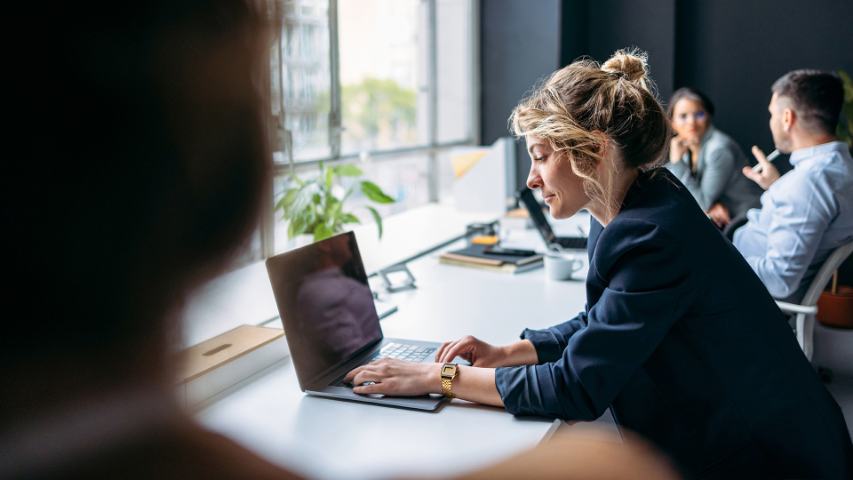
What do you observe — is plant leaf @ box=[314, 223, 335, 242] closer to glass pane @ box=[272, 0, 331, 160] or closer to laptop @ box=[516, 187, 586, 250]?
laptop @ box=[516, 187, 586, 250]

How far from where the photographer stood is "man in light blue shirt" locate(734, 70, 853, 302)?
2.57 m

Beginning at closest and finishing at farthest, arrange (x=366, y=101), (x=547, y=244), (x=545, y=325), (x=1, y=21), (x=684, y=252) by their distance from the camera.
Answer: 1. (x=1, y=21)
2. (x=684, y=252)
3. (x=545, y=325)
4. (x=547, y=244)
5. (x=366, y=101)

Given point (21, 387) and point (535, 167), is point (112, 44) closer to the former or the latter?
point (21, 387)

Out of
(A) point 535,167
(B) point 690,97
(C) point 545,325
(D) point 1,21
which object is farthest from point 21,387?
(B) point 690,97

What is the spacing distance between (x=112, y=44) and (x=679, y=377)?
121 centimetres

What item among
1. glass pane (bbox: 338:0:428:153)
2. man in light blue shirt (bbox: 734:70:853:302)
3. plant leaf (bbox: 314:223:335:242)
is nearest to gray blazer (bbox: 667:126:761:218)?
man in light blue shirt (bbox: 734:70:853:302)

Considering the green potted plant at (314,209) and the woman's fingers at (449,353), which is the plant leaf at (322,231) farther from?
the woman's fingers at (449,353)

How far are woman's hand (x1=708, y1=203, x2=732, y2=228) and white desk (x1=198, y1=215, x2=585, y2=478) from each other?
1694mm

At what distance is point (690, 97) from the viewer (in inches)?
161

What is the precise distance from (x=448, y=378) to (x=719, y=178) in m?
3.05

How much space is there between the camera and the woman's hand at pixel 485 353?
1.53 meters

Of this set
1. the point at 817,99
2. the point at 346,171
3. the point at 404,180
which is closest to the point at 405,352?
the point at 346,171

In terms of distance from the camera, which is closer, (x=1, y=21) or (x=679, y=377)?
(x=1, y=21)

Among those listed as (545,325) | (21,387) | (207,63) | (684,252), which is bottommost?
(545,325)
